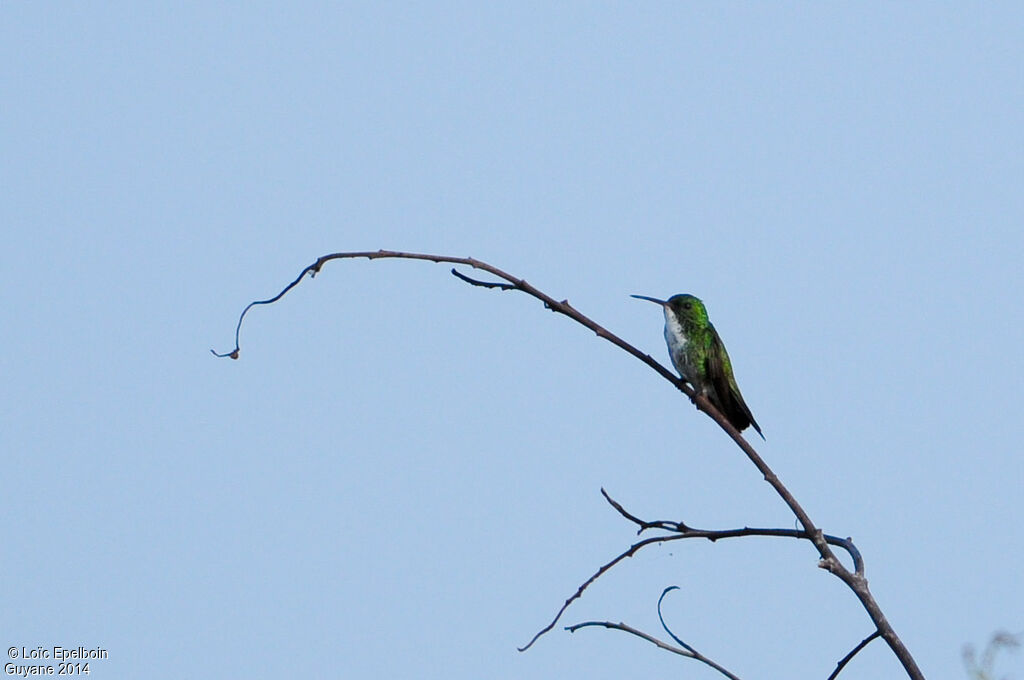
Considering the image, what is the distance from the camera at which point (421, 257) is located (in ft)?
10.5

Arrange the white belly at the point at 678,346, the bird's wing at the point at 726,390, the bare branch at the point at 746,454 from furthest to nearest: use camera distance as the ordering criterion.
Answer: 1. the white belly at the point at 678,346
2. the bird's wing at the point at 726,390
3. the bare branch at the point at 746,454

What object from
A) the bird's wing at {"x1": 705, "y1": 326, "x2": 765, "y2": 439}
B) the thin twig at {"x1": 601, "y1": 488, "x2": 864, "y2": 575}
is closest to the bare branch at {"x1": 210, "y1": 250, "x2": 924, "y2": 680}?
the thin twig at {"x1": 601, "y1": 488, "x2": 864, "y2": 575}

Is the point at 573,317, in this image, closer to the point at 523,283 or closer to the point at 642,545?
the point at 523,283

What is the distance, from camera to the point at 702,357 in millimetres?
7668

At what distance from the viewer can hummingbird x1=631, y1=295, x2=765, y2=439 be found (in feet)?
24.7

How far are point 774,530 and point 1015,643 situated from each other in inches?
26.6

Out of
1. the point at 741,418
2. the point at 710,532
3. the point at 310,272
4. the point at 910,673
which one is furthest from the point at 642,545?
the point at 741,418

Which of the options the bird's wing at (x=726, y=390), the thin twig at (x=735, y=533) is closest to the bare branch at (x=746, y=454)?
the thin twig at (x=735, y=533)

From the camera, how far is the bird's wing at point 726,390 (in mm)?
7520

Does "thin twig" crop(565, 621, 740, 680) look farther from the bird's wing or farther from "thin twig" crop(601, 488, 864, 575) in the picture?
the bird's wing

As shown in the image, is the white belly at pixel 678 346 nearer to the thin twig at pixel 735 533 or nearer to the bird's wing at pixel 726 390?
the bird's wing at pixel 726 390

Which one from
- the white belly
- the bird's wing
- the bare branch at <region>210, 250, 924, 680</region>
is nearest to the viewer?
the bare branch at <region>210, 250, 924, 680</region>

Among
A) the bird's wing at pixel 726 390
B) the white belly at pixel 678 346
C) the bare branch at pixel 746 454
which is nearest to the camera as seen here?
the bare branch at pixel 746 454

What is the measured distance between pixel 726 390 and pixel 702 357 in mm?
274
